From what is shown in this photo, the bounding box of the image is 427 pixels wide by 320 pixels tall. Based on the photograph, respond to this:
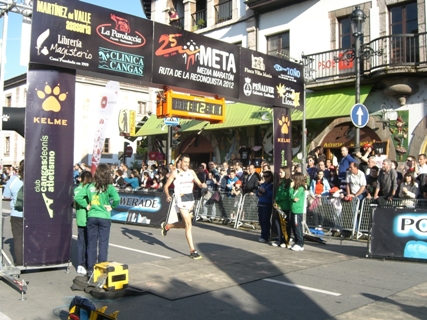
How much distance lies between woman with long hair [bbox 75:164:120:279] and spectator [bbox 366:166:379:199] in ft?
22.9

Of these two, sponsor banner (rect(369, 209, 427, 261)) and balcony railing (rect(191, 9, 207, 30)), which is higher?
balcony railing (rect(191, 9, 207, 30))

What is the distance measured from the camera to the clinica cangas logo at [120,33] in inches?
306

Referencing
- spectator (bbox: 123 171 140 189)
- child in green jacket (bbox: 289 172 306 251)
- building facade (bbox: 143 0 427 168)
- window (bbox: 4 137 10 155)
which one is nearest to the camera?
child in green jacket (bbox: 289 172 306 251)

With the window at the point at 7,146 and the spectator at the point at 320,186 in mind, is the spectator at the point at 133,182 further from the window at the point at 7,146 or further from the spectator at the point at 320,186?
the window at the point at 7,146

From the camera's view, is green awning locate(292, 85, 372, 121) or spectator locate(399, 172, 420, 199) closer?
spectator locate(399, 172, 420, 199)

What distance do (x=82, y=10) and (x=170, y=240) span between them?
5.76m

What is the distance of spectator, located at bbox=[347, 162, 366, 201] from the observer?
38.7 ft

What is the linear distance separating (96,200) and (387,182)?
7.27 metres

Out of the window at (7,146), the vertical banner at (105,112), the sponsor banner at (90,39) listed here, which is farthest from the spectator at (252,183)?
the window at (7,146)

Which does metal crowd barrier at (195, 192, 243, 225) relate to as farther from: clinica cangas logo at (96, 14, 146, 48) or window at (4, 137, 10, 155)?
window at (4, 137, 10, 155)

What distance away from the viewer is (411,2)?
1694cm

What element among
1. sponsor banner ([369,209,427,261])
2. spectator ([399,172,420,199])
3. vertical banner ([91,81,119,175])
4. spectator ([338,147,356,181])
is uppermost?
vertical banner ([91,81,119,175])

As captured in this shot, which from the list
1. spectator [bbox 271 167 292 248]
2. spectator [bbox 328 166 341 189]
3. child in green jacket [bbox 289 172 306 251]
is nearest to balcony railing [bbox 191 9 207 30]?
spectator [bbox 328 166 341 189]

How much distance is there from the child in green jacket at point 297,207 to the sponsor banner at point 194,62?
7.71 ft
